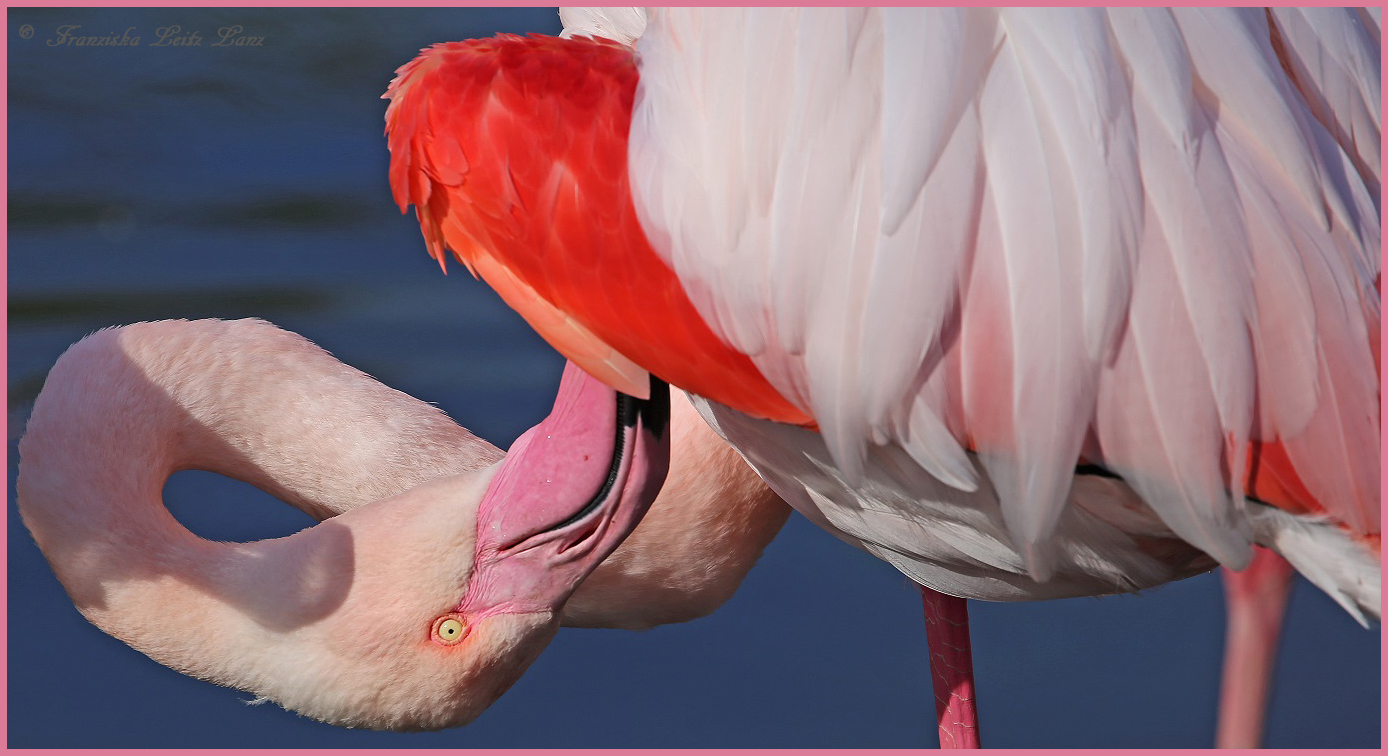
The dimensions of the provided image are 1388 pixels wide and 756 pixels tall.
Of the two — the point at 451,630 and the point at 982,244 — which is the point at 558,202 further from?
the point at 451,630

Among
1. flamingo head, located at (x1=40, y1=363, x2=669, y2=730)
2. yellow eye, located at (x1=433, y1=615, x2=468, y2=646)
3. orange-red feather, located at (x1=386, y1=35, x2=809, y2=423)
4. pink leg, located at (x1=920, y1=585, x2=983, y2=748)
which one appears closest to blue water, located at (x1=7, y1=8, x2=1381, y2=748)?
flamingo head, located at (x1=40, y1=363, x2=669, y2=730)

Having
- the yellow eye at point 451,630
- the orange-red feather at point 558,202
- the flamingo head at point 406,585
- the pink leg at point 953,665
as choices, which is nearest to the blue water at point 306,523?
the flamingo head at point 406,585

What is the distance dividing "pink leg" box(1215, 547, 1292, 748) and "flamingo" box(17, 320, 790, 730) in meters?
0.70

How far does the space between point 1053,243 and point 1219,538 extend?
A: 1.06ft

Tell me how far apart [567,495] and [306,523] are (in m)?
1.43

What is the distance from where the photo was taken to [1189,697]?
272 cm

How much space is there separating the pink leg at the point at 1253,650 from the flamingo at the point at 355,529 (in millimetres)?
697

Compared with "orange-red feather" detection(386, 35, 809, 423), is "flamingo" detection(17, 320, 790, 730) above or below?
below

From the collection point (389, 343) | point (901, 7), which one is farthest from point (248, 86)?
point (901, 7)

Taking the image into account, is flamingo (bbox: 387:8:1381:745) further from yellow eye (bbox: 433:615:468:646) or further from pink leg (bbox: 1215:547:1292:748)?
pink leg (bbox: 1215:547:1292:748)

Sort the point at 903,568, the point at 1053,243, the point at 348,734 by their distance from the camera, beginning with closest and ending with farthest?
the point at 1053,243 → the point at 903,568 → the point at 348,734

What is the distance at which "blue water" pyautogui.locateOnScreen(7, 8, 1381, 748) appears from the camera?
2672mm

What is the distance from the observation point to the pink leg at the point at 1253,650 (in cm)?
200

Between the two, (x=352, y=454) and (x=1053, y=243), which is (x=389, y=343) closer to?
(x=352, y=454)
